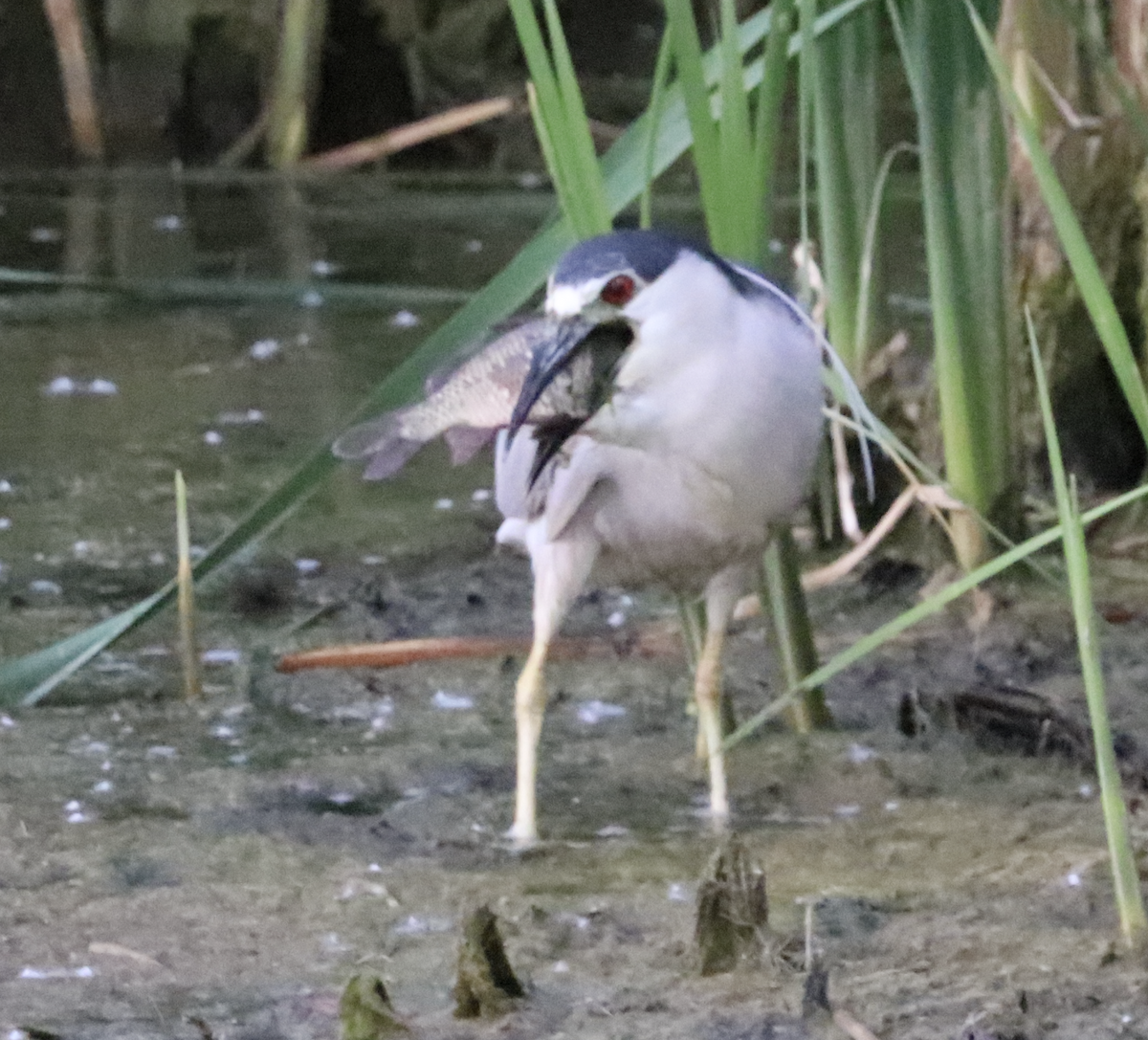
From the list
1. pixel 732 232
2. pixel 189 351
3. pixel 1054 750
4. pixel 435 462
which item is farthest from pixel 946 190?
pixel 189 351

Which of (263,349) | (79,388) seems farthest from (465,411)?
(263,349)

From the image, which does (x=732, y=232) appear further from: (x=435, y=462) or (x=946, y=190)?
(x=435, y=462)

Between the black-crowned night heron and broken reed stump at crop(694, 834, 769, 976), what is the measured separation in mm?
446

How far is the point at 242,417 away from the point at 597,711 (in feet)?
6.35

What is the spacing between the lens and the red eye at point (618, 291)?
2.16m

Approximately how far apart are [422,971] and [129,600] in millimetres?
1501

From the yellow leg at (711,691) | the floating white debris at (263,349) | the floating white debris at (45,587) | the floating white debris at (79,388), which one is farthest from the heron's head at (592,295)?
the floating white debris at (263,349)

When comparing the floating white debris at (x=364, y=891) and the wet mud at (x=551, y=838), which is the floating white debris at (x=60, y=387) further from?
the floating white debris at (x=364, y=891)

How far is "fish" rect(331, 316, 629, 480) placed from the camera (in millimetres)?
2465

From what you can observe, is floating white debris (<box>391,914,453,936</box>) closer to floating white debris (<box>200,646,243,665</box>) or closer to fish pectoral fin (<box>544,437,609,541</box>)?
fish pectoral fin (<box>544,437,609,541</box>)

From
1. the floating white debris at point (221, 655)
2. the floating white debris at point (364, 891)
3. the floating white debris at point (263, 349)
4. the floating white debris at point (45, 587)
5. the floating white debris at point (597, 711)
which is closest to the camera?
the floating white debris at point (364, 891)

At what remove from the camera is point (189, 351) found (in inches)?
215

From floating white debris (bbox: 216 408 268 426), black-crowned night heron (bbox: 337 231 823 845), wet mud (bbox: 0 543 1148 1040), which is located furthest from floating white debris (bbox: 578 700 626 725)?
floating white debris (bbox: 216 408 268 426)

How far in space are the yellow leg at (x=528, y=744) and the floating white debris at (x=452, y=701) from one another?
35cm
